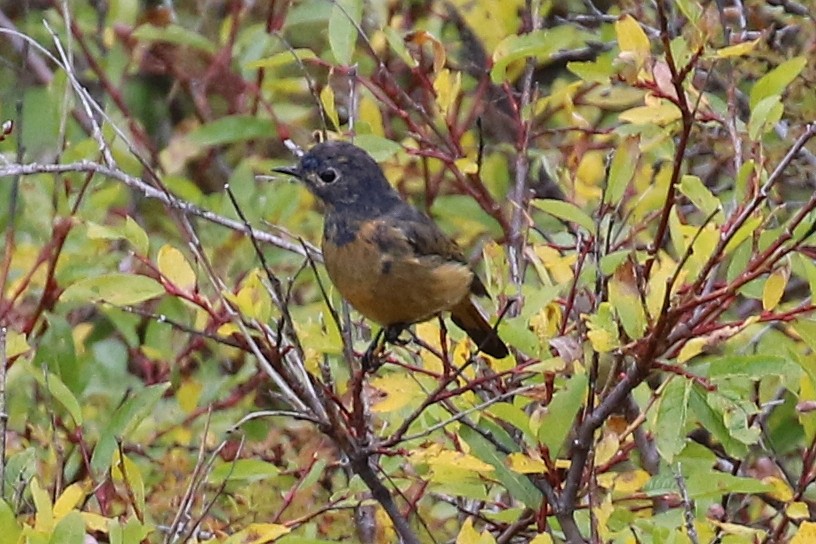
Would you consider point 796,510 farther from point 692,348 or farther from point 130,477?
point 130,477

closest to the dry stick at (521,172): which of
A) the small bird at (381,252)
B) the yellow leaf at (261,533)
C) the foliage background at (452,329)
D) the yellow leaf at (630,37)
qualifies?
the foliage background at (452,329)

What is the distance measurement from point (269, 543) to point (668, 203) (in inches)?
39.0

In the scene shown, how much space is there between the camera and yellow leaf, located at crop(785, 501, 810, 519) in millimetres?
2861

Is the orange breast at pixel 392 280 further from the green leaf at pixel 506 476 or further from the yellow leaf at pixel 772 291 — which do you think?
the yellow leaf at pixel 772 291

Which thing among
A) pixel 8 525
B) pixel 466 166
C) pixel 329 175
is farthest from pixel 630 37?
pixel 8 525

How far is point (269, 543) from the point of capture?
286cm

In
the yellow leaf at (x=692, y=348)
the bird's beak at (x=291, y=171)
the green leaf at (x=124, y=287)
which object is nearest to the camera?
the yellow leaf at (x=692, y=348)

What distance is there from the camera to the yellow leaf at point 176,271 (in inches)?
118

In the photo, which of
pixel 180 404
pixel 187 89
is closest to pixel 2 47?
pixel 187 89

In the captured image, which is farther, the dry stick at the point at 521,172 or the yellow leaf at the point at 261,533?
the dry stick at the point at 521,172

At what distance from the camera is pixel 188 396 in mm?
4324

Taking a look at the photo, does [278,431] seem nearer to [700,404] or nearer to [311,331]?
[311,331]

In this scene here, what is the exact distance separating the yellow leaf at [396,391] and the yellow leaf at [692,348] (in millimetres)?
505

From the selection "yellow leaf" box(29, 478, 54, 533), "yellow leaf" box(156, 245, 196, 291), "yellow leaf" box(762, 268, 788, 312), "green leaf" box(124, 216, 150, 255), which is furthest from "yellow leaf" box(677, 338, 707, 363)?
"yellow leaf" box(29, 478, 54, 533)
